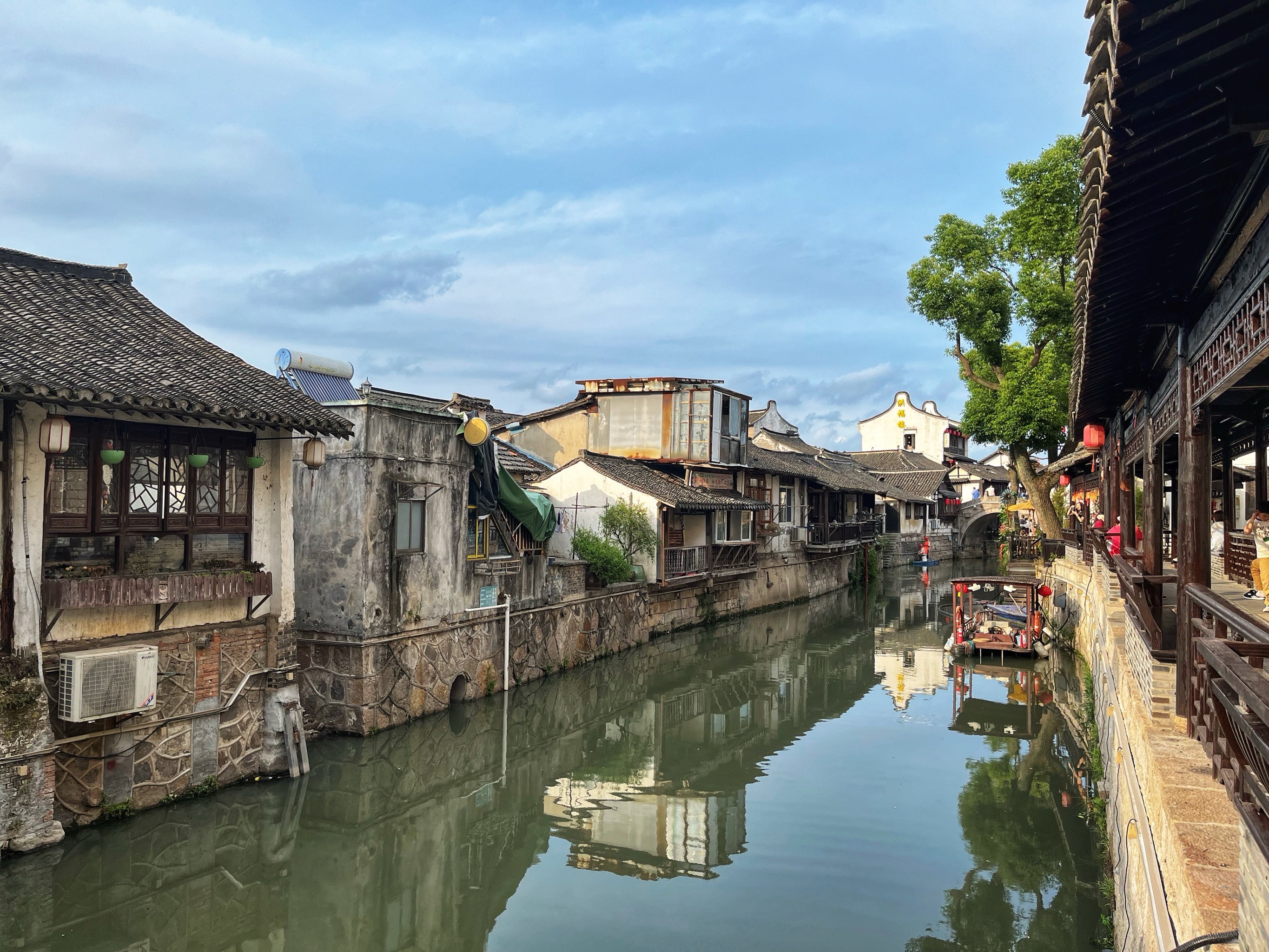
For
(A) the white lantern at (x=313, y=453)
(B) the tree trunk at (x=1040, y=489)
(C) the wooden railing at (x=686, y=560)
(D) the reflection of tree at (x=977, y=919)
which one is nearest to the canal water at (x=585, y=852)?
(D) the reflection of tree at (x=977, y=919)

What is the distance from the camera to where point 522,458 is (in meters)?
25.3

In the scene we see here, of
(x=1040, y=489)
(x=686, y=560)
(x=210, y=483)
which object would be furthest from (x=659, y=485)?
(x=210, y=483)

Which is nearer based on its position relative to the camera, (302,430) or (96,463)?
(96,463)

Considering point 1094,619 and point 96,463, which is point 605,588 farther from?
point 96,463

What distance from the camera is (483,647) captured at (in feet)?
55.0

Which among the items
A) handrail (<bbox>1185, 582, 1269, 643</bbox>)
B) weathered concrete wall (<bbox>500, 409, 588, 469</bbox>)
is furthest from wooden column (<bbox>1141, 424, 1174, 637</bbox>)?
weathered concrete wall (<bbox>500, 409, 588, 469</bbox>)

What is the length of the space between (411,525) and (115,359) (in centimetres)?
580

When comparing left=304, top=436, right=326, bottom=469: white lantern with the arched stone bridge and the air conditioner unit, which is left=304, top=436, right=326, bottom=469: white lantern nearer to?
the air conditioner unit

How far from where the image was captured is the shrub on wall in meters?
21.6

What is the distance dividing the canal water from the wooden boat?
221 inches

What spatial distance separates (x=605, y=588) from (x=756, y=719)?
5563 millimetres

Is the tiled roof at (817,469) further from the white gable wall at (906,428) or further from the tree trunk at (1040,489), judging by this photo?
the white gable wall at (906,428)

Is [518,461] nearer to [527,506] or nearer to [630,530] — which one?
[630,530]

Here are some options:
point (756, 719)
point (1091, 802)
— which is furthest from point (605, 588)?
point (1091, 802)
